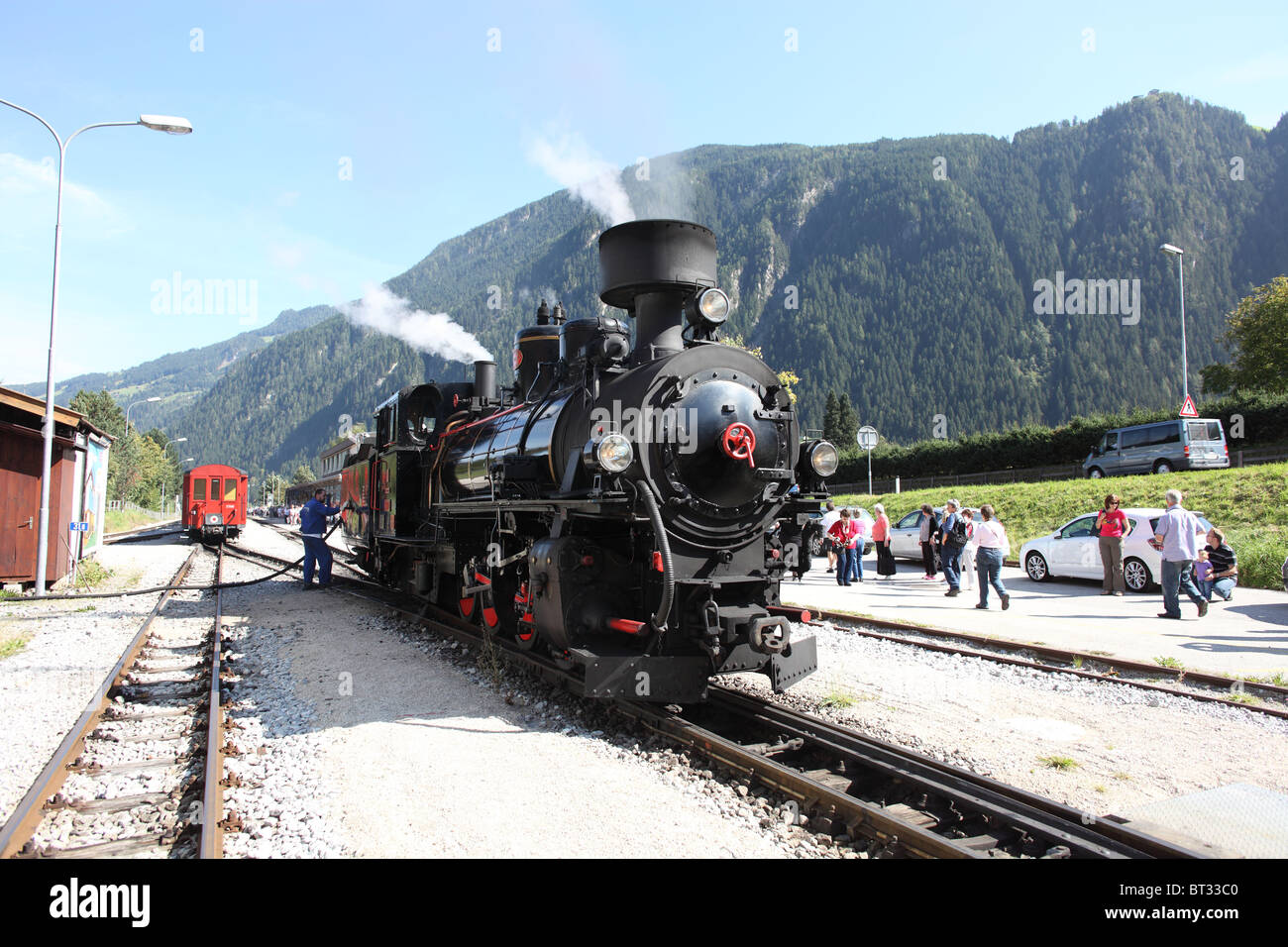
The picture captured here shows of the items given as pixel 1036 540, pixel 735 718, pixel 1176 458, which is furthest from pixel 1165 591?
pixel 1176 458

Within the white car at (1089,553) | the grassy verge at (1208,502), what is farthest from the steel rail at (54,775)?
the grassy verge at (1208,502)

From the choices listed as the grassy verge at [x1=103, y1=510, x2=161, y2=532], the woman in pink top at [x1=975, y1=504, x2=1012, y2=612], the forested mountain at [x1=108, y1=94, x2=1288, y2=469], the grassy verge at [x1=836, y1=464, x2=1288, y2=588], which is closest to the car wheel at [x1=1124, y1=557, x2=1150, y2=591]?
the grassy verge at [x1=836, y1=464, x2=1288, y2=588]

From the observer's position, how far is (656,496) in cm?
610

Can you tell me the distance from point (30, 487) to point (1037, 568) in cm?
2040

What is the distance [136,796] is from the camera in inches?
187

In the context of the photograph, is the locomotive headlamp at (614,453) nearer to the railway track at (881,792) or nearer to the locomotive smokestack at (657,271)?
the locomotive smokestack at (657,271)

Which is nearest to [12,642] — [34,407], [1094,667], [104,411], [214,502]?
[34,407]

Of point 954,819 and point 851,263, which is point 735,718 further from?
point 851,263

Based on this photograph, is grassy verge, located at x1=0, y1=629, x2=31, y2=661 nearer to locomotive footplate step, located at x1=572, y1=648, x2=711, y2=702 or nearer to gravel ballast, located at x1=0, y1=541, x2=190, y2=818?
gravel ballast, located at x1=0, y1=541, x2=190, y2=818

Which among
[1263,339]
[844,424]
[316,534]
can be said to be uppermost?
[1263,339]

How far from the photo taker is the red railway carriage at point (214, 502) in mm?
31938

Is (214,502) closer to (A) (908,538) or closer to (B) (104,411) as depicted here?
(A) (908,538)

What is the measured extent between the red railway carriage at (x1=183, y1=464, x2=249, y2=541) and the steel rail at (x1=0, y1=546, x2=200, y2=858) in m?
26.5

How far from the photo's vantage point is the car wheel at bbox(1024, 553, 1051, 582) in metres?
15.5
